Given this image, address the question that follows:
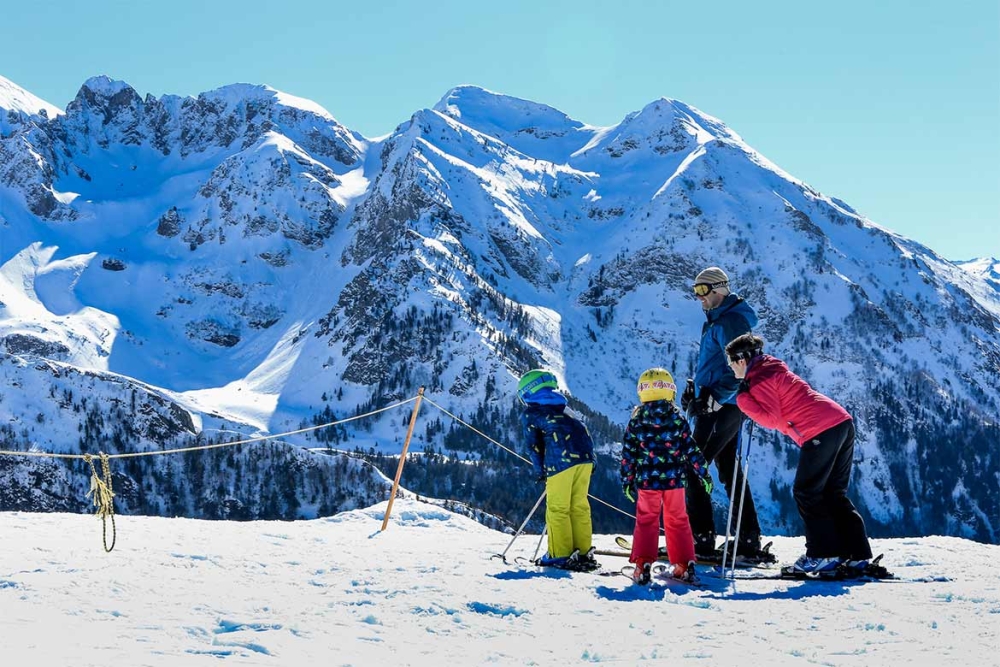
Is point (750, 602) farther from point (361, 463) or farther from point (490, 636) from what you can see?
point (361, 463)

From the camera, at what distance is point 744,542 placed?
415 inches

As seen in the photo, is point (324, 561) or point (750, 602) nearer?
point (750, 602)

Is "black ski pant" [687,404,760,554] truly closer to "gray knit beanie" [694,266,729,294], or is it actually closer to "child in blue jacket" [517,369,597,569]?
"child in blue jacket" [517,369,597,569]

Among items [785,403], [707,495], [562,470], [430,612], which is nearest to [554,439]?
[562,470]

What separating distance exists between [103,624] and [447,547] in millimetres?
6258

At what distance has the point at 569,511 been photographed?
33.9 feet

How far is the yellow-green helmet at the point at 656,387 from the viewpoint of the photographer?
9.51 metres

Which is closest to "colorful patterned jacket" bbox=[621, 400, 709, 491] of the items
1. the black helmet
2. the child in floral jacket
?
the child in floral jacket

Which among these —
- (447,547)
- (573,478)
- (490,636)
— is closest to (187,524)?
(447,547)

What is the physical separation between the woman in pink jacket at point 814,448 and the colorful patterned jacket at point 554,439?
6.25 ft

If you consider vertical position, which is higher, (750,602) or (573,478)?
(573,478)

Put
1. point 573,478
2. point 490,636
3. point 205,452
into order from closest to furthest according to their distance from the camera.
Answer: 1. point 490,636
2. point 573,478
3. point 205,452

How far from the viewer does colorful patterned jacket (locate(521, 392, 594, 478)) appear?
10281mm

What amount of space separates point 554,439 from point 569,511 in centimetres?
84
